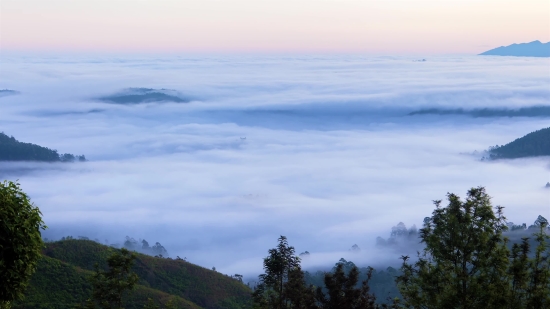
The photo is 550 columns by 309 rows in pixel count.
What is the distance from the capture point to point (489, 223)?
12.1 meters

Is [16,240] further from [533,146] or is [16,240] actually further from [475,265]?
[533,146]

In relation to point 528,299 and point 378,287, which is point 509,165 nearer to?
point 378,287

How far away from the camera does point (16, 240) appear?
10477 millimetres

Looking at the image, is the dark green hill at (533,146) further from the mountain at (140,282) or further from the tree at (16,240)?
the tree at (16,240)

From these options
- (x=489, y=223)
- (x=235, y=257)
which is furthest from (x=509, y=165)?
(x=489, y=223)

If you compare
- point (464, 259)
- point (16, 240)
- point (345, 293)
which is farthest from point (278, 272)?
point (16, 240)

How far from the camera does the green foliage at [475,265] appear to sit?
11.5m

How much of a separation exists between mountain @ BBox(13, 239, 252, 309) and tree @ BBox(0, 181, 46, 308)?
1220 inches

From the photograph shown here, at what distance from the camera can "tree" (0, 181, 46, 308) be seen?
10375 millimetres

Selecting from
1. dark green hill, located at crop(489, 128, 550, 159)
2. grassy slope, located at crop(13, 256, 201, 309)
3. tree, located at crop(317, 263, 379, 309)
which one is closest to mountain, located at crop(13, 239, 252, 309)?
grassy slope, located at crop(13, 256, 201, 309)

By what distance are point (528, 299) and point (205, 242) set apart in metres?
154

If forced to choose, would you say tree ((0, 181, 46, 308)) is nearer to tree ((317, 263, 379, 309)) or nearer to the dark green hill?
tree ((317, 263, 379, 309))

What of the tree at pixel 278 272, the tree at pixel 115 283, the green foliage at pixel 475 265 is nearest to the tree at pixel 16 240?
the tree at pixel 115 283

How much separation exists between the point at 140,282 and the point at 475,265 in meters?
43.4
